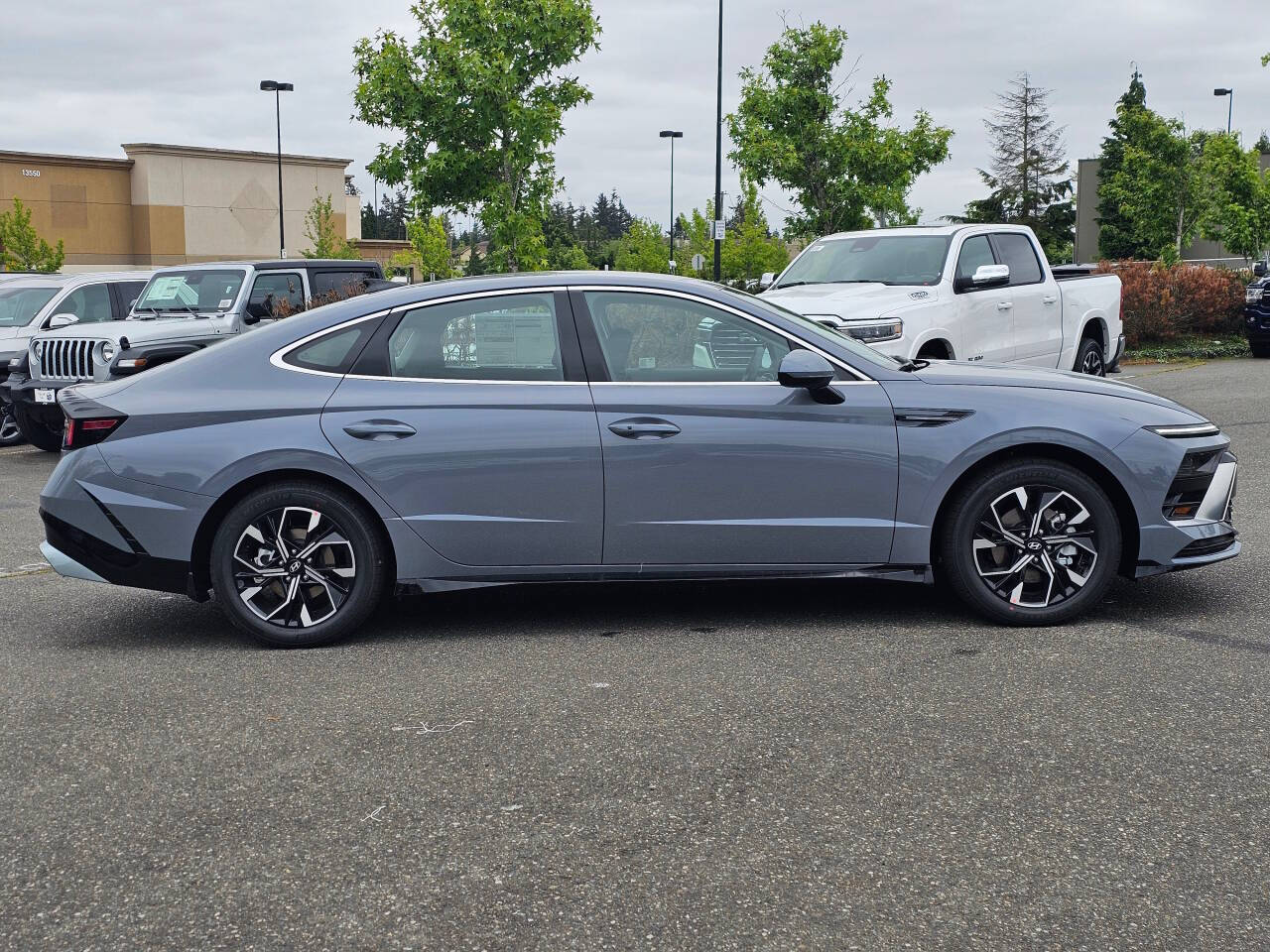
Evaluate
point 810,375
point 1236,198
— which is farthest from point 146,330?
point 1236,198

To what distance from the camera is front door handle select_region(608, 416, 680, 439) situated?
18.8 feet

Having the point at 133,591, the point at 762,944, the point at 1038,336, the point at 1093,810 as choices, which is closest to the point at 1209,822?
the point at 1093,810

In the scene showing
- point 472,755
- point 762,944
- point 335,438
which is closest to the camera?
point 762,944

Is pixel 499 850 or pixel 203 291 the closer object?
pixel 499 850

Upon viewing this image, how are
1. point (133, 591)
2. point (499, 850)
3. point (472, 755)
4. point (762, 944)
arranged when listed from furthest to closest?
point (133, 591) → point (472, 755) → point (499, 850) → point (762, 944)

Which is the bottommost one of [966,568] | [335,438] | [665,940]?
[665,940]

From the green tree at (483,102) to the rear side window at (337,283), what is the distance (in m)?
8.81

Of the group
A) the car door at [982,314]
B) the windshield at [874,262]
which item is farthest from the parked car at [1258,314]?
the windshield at [874,262]

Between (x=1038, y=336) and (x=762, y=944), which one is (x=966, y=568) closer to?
(x=762, y=944)

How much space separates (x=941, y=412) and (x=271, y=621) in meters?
2.95

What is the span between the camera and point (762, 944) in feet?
10.2

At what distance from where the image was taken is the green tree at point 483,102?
23.3 metres

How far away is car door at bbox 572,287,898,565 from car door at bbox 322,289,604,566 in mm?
117

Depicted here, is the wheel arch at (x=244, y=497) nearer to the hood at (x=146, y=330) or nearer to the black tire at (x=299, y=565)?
the black tire at (x=299, y=565)
